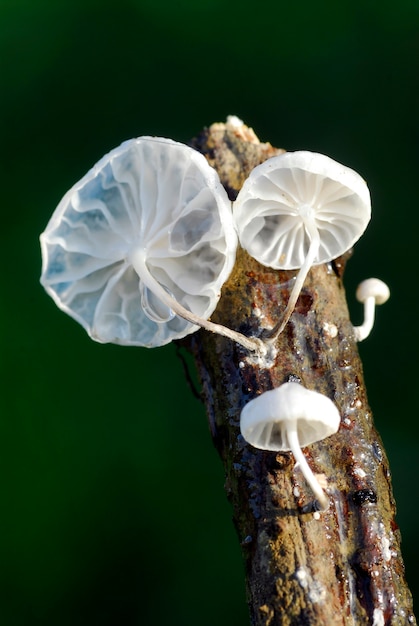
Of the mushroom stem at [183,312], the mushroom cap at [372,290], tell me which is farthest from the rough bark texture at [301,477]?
the mushroom cap at [372,290]

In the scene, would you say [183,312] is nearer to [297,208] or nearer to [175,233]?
[175,233]

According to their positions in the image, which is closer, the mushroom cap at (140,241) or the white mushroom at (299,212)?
the white mushroom at (299,212)

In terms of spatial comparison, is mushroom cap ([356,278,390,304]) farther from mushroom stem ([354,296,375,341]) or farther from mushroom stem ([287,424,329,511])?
mushroom stem ([287,424,329,511])

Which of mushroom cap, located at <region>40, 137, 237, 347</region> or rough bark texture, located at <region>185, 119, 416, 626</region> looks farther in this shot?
mushroom cap, located at <region>40, 137, 237, 347</region>

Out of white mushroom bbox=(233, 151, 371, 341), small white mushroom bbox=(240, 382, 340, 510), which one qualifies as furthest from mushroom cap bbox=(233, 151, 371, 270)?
small white mushroom bbox=(240, 382, 340, 510)

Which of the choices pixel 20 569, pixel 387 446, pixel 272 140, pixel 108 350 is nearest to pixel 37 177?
pixel 108 350

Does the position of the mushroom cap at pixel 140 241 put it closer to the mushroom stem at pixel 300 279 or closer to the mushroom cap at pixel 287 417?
the mushroom stem at pixel 300 279
